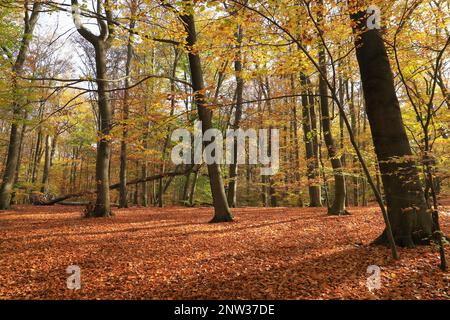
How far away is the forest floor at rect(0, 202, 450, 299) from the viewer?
3.55 metres

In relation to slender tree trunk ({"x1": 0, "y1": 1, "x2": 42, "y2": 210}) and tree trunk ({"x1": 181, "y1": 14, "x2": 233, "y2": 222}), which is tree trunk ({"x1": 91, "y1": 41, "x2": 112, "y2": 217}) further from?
slender tree trunk ({"x1": 0, "y1": 1, "x2": 42, "y2": 210})

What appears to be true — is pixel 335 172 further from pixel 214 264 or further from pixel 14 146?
pixel 14 146

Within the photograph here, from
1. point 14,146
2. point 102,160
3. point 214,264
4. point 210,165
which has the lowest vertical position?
point 214,264

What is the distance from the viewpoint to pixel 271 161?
2127 centimetres

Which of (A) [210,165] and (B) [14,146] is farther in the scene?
(B) [14,146]

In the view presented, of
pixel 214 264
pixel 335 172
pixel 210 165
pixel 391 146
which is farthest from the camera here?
pixel 335 172

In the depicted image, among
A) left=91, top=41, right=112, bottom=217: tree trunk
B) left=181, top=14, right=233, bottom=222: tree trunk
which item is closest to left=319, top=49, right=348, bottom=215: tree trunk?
left=181, top=14, right=233, bottom=222: tree trunk

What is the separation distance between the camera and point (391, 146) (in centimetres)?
500

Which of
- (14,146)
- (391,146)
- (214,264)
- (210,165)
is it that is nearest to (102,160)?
(210,165)

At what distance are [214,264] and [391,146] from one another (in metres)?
3.89

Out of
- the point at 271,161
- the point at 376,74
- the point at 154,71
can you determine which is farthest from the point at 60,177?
the point at 376,74

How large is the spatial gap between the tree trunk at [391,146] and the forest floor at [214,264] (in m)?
0.44

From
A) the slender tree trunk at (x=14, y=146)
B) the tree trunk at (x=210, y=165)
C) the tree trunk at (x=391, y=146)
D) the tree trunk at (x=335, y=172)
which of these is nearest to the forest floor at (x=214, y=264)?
the tree trunk at (x=391, y=146)

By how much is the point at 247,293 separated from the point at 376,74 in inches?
182
